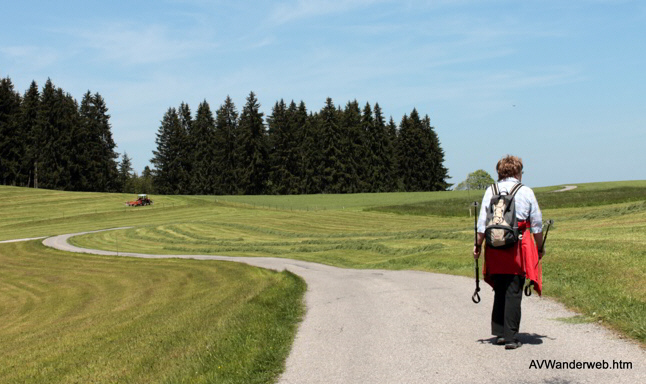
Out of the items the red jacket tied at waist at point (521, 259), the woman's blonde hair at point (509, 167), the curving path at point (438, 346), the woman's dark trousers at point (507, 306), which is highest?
the woman's blonde hair at point (509, 167)

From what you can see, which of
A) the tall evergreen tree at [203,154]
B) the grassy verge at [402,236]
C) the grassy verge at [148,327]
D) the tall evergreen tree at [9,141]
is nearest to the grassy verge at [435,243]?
the grassy verge at [402,236]

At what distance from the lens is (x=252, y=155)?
125 m

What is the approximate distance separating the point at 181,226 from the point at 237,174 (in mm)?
65348

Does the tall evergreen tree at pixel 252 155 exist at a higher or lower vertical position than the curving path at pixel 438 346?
higher

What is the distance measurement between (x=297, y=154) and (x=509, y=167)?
11768 centimetres

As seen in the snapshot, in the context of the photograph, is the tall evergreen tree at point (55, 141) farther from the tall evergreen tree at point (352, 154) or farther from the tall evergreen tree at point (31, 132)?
the tall evergreen tree at point (352, 154)

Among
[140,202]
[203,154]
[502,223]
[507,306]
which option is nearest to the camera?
[502,223]

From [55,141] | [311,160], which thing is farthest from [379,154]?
[55,141]

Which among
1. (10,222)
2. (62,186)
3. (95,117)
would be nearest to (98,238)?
(10,222)

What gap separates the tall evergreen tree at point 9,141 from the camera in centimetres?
11062

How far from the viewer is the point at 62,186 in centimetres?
11281

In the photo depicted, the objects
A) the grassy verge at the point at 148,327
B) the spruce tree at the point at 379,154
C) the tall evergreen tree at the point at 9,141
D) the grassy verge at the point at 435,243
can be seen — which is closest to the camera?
the grassy verge at the point at 148,327

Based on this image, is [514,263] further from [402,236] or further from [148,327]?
[402,236]

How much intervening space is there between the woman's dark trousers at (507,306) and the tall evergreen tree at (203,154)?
120m
